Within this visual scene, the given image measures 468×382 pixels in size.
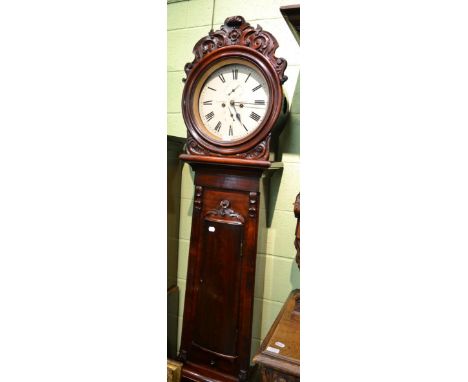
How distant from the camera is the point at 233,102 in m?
1.30

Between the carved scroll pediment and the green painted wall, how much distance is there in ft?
0.99

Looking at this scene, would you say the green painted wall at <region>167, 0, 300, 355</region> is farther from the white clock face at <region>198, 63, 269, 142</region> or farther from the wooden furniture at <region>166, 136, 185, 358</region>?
the white clock face at <region>198, 63, 269, 142</region>

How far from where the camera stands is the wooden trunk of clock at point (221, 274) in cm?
126

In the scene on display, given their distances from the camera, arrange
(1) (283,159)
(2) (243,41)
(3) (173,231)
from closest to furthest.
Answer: (2) (243,41) < (1) (283,159) < (3) (173,231)

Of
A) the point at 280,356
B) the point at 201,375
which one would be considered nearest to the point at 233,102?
the point at 280,356

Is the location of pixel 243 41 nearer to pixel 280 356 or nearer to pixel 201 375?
pixel 280 356

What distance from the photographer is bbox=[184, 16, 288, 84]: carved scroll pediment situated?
1.15 m

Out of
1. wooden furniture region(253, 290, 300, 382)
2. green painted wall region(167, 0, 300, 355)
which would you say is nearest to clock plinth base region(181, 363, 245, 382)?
green painted wall region(167, 0, 300, 355)

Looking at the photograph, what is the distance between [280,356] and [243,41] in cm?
114

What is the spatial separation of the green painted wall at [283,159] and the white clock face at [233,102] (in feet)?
0.84

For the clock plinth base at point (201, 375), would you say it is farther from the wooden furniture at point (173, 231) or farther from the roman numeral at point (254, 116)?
the roman numeral at point (254, 116)
